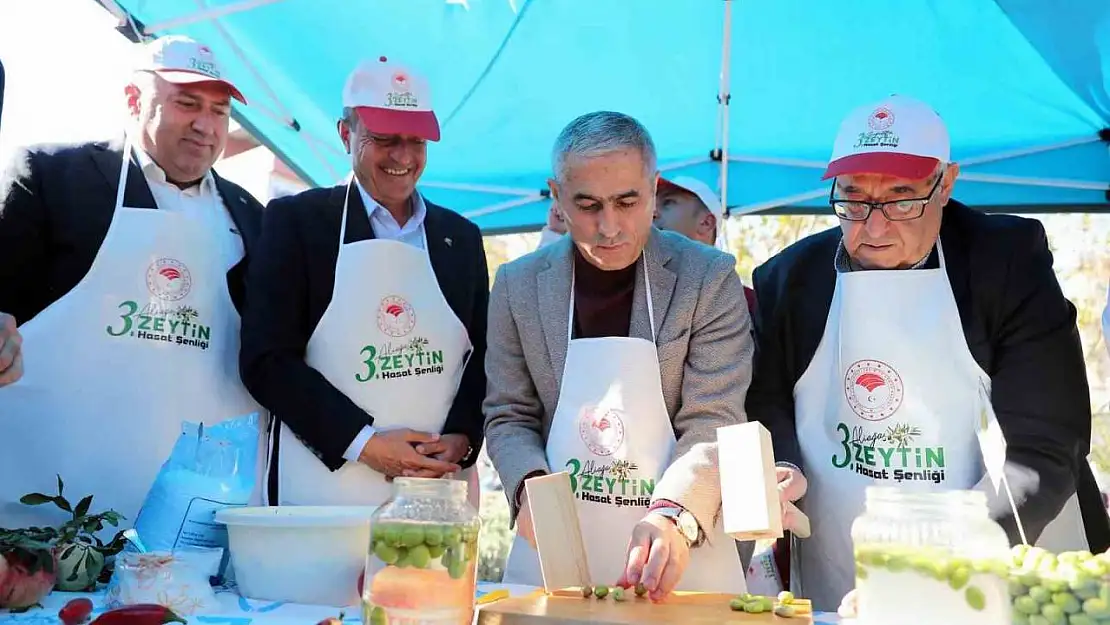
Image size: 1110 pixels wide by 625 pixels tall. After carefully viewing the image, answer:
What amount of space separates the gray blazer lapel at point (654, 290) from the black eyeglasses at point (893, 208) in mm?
412

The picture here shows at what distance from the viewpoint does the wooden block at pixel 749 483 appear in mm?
1325

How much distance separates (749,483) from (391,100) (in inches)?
65.7

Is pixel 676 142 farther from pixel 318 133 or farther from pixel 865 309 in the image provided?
pixel 865 309

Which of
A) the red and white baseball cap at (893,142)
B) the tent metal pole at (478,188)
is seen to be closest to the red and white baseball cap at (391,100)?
the red and white baseball cap at (893,142)

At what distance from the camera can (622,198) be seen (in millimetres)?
1968

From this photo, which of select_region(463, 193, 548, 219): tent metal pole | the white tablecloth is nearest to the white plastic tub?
the white tablecloth

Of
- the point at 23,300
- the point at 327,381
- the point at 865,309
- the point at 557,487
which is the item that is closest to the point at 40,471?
the point at 23,300

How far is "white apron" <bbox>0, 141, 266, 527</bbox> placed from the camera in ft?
8.04

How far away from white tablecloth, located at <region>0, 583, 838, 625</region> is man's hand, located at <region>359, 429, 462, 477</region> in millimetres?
720

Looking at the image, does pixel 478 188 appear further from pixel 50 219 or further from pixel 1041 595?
pixel 1041 595

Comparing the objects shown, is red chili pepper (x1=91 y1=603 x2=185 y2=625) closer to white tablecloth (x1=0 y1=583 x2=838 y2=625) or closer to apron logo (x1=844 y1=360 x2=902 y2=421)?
white tablecloth (x1=0 y1=583 x2=838 y2=625)

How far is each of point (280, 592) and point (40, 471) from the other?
4.02 ft

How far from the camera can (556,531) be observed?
62.8 inches

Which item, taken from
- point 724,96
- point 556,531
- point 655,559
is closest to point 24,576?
point 556,531
